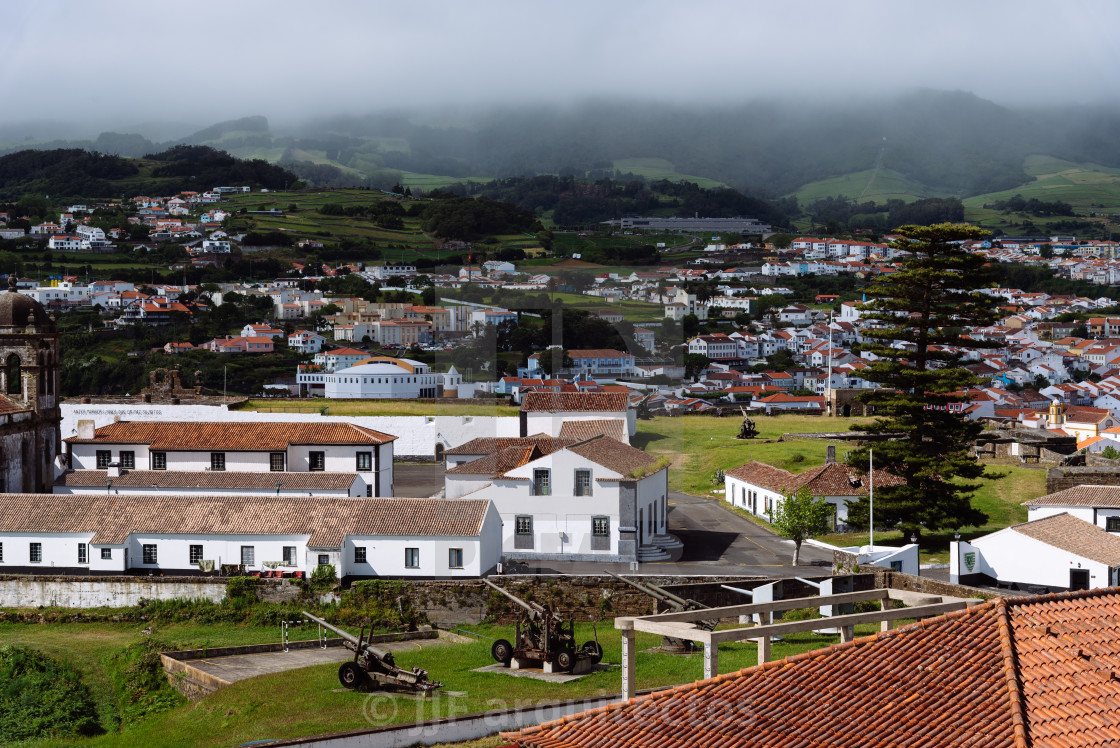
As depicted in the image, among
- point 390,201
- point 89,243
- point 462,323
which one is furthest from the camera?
point 390,201

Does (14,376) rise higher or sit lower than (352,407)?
higher

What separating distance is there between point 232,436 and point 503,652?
17500 millimetres

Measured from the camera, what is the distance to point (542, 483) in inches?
1107

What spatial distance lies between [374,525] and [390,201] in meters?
163

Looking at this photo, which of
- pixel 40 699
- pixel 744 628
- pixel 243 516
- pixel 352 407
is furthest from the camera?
pixel 352 407

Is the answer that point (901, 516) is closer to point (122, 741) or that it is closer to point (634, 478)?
point (634, 478)

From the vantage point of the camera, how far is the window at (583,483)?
2789 cm

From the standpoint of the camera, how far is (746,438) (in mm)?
45938

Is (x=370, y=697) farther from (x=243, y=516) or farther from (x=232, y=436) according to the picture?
(x=232, y=436)

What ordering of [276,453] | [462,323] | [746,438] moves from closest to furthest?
[462,323]
[276,453]
[746,438]

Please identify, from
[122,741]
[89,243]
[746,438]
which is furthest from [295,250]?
[122,741]

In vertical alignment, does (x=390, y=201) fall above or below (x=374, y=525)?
above

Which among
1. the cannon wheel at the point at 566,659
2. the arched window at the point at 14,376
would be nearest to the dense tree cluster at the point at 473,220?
the arched window at the point at 14,376

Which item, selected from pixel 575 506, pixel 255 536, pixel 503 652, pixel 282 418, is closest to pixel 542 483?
pixel 575 506
